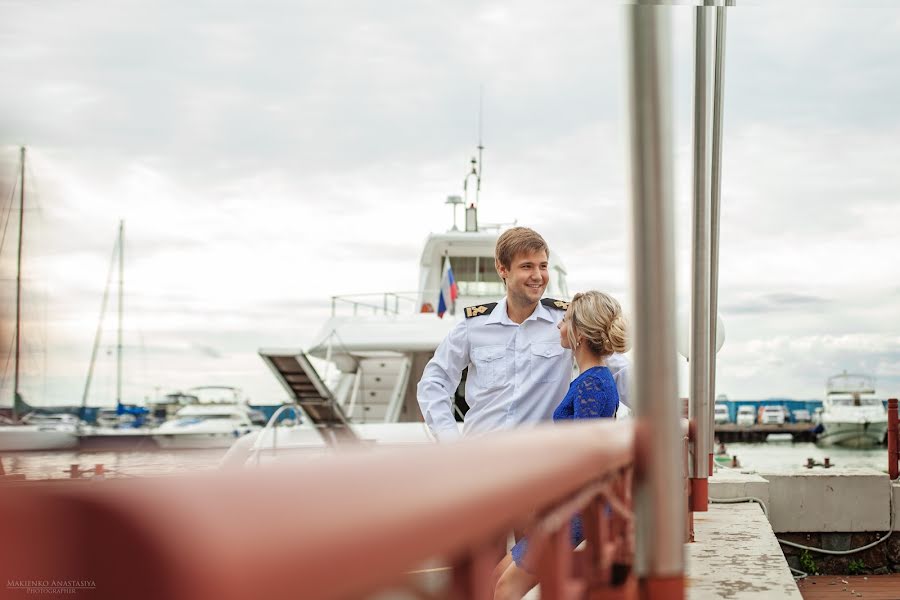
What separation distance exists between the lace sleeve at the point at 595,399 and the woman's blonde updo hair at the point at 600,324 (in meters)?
0.12

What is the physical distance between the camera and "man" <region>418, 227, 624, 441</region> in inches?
134

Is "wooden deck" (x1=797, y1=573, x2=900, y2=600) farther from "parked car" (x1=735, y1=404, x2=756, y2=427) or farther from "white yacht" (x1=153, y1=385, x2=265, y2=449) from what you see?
"parked car" (x1=735, y1=404, x2=756, y2=427)

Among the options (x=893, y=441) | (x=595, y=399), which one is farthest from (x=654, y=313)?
(x=893, y=441)

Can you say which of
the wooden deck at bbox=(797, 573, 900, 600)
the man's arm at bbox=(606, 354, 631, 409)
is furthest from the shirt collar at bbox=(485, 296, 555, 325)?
the wooden deck at bbox=(797, 573, 900, 600)

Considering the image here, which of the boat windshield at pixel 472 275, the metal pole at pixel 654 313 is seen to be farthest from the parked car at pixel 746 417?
the metal pole at pixel 654 313

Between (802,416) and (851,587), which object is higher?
(851,587)

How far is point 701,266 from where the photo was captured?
4.41 metres

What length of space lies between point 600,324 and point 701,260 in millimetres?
1663

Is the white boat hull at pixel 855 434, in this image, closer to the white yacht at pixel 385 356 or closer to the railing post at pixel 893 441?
the white yacht at pixel 385 356

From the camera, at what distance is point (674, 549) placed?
1509mm

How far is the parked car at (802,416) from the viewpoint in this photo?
65.6 m

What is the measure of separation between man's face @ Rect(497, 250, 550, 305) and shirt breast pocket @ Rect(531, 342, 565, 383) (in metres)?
0.19

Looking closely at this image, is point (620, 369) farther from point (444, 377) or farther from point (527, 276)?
point (444, 377)

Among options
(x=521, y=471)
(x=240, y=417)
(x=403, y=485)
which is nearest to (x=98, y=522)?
(x=403, y=485)
